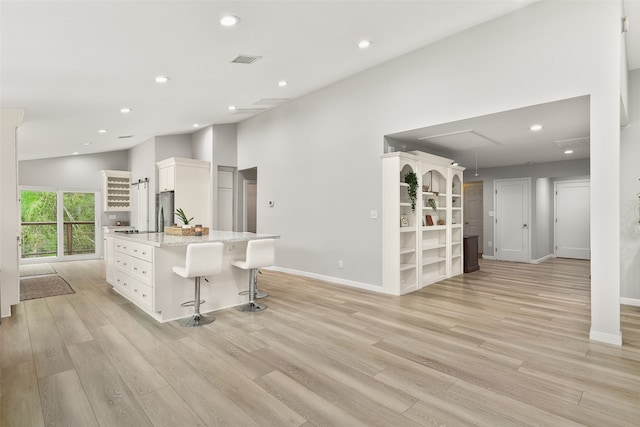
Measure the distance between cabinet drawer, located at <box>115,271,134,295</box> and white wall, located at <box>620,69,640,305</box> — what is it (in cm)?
661

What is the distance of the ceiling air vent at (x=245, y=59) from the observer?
4091 mm

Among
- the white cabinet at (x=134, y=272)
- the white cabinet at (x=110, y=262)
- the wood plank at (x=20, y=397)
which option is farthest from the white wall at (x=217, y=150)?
the wood plank at (x=20, y=397)

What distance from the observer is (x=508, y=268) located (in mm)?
7480

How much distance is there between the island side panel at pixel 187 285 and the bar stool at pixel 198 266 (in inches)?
4.5

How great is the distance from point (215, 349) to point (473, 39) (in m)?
4.51

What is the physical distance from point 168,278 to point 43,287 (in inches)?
135

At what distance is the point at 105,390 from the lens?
2.35 meters

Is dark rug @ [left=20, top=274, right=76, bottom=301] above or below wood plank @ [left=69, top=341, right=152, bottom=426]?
above

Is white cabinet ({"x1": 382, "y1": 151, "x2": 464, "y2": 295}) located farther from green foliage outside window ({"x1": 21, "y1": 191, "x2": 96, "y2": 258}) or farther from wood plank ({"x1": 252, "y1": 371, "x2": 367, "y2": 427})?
green foliage outside window ({"x1": 21, "y1": 191, "x2": 96, "y2": 258})

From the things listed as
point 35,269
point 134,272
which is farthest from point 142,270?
point 35,269

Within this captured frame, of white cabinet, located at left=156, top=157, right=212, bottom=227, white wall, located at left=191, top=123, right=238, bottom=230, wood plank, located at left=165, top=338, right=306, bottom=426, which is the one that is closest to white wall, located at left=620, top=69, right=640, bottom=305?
wood plank, located at left=165, top=338, right=306, bottom=426

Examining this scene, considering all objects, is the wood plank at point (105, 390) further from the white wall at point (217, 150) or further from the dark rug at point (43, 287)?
the white wall at point (217, 150)

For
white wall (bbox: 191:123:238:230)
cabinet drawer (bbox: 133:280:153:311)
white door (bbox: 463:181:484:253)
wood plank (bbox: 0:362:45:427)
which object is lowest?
wood plank (bbox: 0:362:45:427)

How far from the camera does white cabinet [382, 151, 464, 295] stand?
16.4 feet
